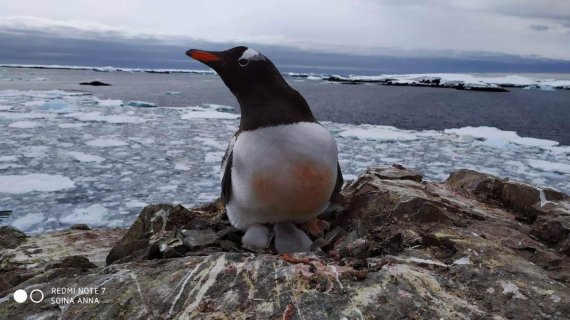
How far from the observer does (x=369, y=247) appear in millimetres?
2725

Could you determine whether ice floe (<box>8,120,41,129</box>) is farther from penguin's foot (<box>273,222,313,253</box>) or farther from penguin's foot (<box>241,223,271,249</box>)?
penguin's foot (<box>273,222,313,253</box>)

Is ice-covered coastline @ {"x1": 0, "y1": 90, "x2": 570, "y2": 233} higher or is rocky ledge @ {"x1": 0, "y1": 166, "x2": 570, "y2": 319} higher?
rocky ledge @ {"x1": 0, "y1": 166, "x2": 570, "y2": 319}

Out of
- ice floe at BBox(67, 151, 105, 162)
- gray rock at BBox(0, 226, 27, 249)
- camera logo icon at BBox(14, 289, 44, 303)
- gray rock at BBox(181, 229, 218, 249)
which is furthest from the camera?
ice floe at BBox(67, 151, 105, 162)

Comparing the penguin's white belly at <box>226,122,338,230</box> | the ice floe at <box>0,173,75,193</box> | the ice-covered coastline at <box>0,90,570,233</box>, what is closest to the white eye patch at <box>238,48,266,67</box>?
the penguin's white belly at <box>226,122,338,230</box>

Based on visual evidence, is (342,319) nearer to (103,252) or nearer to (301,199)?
(301,199)

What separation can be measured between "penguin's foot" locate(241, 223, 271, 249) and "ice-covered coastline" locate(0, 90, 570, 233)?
10.0 ft

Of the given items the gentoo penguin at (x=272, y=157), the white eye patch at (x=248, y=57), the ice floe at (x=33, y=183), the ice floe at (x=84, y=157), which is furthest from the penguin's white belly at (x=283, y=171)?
the ice floe at (x=84, y=157)

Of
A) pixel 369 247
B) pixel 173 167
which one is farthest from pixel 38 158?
pixel 369 247

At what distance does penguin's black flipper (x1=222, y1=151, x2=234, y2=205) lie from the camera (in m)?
3.22

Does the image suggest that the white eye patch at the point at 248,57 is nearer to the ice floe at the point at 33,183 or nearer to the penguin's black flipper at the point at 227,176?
the penguin's black flipper at the point at 227,176

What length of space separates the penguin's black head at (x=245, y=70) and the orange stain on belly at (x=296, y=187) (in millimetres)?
550

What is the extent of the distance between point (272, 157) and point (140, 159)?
6.99m

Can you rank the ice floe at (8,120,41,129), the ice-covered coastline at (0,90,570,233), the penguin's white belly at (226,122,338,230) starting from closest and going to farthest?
the penguin's white belly at (226,122,338,230), the ice-covered coastline at (0,90,570,233), the ice floe at (8,120,41,129)

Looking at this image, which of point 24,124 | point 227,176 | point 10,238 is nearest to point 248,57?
point 227,176
